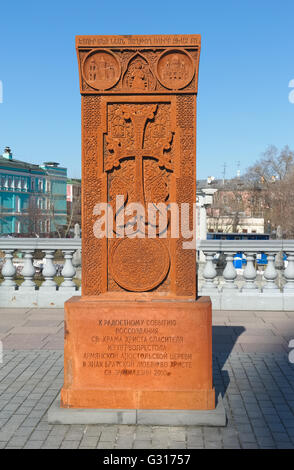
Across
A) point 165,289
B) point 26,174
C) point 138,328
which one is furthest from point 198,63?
point 26,174

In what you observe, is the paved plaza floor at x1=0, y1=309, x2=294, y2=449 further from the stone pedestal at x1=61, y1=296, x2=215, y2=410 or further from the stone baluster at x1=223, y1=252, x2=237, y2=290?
the stone baluster at x1=223, y1=252, x2=237, y2=290

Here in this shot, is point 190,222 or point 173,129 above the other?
point 173,129

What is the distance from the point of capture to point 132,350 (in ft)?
14.6

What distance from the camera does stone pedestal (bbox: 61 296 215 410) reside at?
173 inches

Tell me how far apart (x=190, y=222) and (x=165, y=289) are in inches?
26.1

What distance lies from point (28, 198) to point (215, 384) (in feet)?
205

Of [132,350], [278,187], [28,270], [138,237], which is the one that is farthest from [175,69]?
[278,187]

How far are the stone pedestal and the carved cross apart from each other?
3.43 ft

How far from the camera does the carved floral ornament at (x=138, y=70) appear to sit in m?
4.44

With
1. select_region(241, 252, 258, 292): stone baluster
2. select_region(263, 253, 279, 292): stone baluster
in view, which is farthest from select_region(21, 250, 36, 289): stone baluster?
select_region(263, 253, 279, 292): stone baluster
